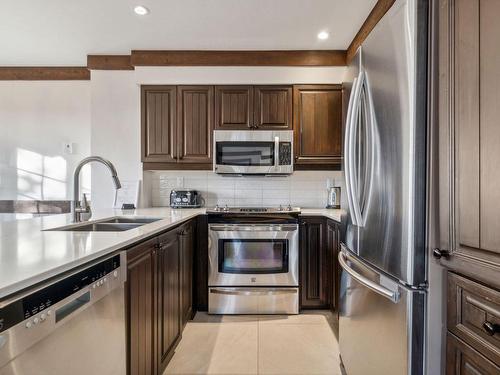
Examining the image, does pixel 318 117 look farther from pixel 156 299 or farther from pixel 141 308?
pixel 141 308

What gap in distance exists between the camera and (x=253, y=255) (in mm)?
2588

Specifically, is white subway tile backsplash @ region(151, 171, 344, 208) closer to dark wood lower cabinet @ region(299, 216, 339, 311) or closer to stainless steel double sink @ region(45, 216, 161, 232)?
dark wood lower cabinet @ region(299, 216, 339, 311)

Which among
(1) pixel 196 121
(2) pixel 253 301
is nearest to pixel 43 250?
(2) pixel 253 301

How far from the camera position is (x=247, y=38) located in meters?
2.69

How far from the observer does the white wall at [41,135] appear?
339cm

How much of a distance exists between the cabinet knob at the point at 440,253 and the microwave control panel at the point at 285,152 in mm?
1968

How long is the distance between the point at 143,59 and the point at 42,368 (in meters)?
2.87

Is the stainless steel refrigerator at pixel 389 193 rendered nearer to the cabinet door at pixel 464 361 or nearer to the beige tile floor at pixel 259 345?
the cabinet door at pixel 464 361

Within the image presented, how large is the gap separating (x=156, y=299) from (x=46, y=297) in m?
0.87

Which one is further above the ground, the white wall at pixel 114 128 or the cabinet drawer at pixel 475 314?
the white wall at pixel 114 128

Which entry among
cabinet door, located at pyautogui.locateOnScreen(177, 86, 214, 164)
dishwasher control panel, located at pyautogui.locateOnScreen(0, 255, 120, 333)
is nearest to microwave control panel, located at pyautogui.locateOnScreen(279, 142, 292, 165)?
cabinet door, located at pyautogui.locateOnScreen(177, 86, 214, 164)

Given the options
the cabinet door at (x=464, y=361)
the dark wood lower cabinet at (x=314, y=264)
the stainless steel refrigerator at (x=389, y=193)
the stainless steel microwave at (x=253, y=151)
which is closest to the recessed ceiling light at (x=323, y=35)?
the stainless steel microwave at (x=253, y=151)

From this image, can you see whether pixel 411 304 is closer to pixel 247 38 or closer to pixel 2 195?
pixel 247 38

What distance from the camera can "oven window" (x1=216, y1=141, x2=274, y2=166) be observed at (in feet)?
9.45
